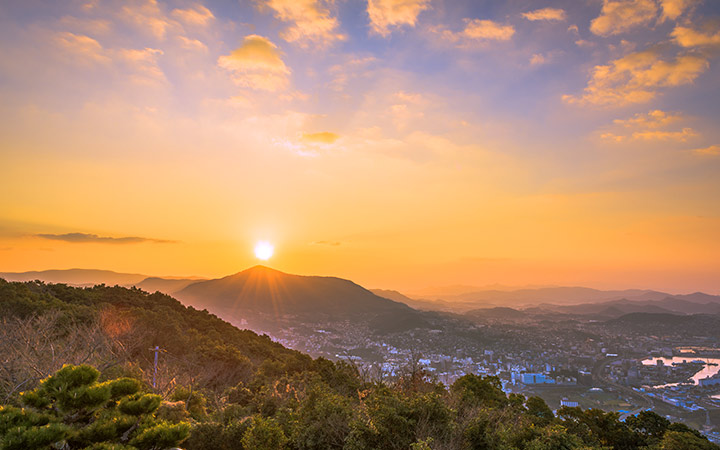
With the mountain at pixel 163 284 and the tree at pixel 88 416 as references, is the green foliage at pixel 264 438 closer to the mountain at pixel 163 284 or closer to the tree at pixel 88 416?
the tree at pixel 88 416

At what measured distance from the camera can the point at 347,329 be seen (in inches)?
2576

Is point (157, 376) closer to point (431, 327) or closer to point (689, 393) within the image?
point (689, 393)

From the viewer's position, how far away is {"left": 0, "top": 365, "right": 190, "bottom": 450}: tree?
5.89m

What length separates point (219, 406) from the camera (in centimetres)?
1484

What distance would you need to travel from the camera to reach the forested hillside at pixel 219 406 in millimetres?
6457

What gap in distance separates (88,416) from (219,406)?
356 inches

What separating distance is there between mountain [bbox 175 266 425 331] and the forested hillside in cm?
4423

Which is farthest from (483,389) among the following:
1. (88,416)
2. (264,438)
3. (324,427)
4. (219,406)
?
(88,416)

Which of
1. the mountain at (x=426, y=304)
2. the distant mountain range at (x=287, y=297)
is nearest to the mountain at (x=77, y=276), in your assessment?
the distant mountain range at (x=287, y=297)

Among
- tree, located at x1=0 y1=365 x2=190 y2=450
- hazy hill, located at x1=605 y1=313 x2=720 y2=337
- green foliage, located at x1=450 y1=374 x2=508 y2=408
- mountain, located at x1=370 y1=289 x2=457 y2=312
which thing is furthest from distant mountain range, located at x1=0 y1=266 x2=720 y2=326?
tree, located at x1=0 y1=365 x2=190 y2=450

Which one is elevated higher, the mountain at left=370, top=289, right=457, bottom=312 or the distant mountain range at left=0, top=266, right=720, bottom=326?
the distant mountain range at left=0, top=266, right=720, bottom=326

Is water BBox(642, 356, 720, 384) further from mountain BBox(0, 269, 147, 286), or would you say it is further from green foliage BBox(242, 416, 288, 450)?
mountain BBox(0, 269, 147, 286)

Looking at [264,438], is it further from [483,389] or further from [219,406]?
[483,389]

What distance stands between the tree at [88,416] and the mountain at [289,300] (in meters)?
59.4
